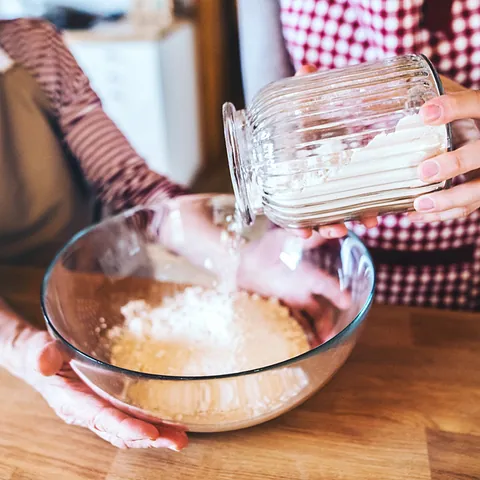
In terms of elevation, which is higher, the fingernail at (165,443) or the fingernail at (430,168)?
the fingernail at (430,168)

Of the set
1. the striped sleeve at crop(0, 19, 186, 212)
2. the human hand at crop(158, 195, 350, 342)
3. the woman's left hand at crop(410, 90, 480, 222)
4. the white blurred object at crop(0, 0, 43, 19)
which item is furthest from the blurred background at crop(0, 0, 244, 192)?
the woman's left hand at crop(410, 90, 480, 222)

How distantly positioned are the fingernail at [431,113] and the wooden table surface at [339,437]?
12.0 inches

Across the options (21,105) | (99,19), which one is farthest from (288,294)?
(99,19)

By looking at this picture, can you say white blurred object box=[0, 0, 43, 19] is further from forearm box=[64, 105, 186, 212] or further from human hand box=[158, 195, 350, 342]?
human hand box=[158, 195, 350, 342]

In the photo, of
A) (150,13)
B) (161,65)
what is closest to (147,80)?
(161,65)

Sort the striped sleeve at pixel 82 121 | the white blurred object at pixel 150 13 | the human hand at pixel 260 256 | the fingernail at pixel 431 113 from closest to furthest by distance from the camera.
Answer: the fingernail at pixel 431 113
the human hand at pixel 260 256
the striped sleeve at pixel 82 121
the white blurred object at pixel 150 13

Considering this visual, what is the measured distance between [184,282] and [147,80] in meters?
1.65

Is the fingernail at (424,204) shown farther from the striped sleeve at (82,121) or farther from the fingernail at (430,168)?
the striped sleeve at (82,121)

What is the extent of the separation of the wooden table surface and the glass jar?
0.21 m

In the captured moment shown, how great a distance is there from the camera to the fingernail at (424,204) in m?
0.50

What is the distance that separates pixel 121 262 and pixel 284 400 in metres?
0.34

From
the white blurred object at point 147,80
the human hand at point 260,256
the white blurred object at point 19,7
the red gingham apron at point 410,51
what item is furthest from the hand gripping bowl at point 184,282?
the white blurred object at point 19,7

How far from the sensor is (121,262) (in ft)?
2.55

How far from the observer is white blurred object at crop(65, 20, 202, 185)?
2219mm
